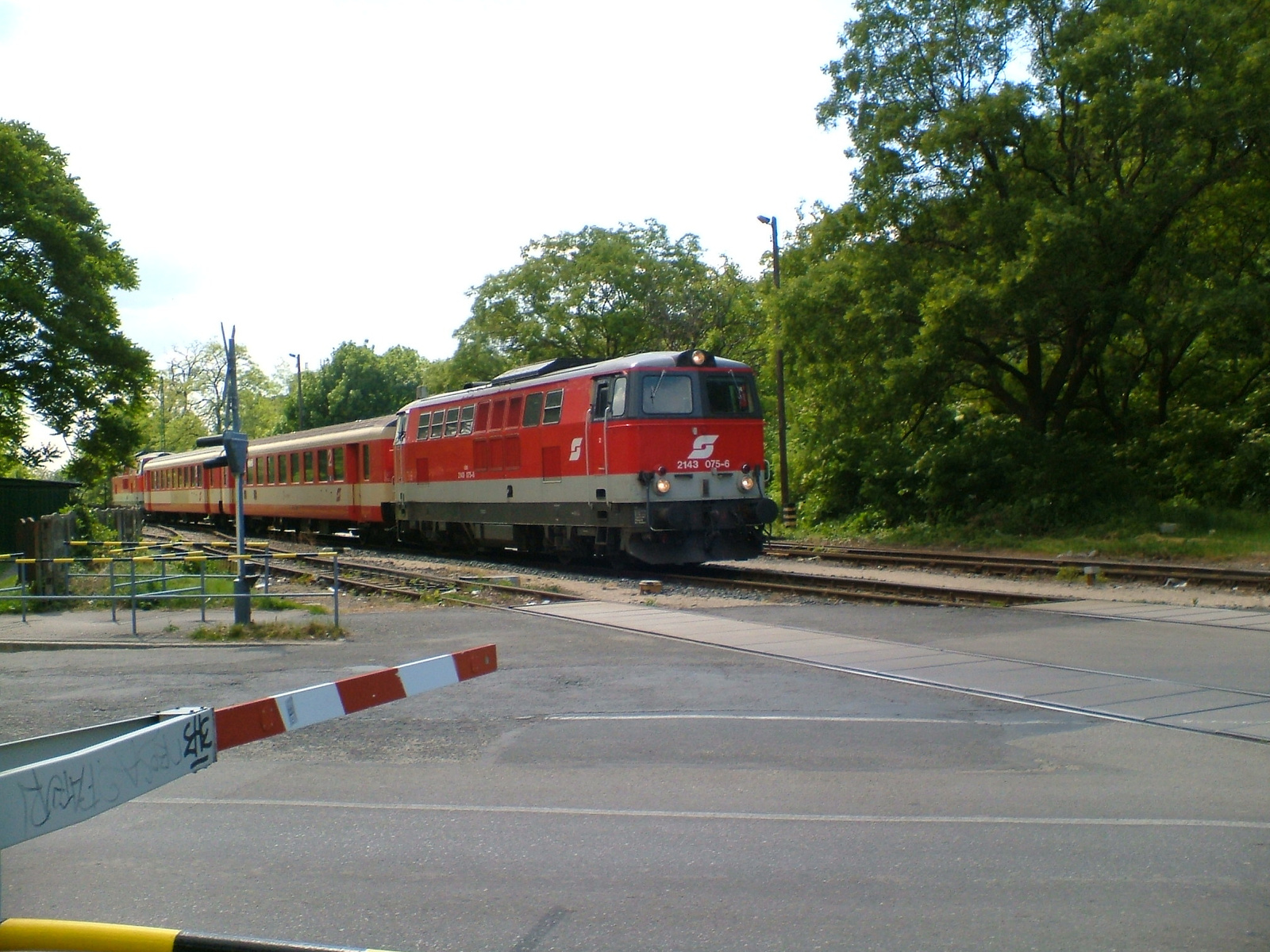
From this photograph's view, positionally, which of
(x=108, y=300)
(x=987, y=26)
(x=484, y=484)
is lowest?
(x=484, y=484)

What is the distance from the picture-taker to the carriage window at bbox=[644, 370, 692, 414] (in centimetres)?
1967

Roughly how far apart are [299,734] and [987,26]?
78.6 ft

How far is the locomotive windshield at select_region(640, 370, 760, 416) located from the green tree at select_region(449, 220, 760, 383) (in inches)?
1450

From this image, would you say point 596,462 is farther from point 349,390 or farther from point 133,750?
point 349,390

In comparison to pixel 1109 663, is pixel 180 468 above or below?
above

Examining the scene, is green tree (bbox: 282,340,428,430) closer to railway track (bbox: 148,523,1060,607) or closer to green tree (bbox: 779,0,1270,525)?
green tree (bbox: 779,0,1270,525)

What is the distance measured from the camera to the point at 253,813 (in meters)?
6.51

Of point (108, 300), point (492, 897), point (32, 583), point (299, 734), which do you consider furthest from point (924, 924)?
point (108, 300)

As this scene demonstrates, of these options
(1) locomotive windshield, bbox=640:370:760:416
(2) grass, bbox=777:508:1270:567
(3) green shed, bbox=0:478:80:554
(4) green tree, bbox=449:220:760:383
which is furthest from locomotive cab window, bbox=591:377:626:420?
(4) green tree, bbox=449:220:760:383

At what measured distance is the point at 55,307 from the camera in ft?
117

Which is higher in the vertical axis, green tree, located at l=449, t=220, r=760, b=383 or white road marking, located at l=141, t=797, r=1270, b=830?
green tree, located at l=449, t=220, r=760, b=383

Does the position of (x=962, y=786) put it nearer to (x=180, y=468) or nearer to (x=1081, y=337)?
(x=1081, y=337)

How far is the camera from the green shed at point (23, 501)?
29391 mm

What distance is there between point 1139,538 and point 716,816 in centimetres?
1973
